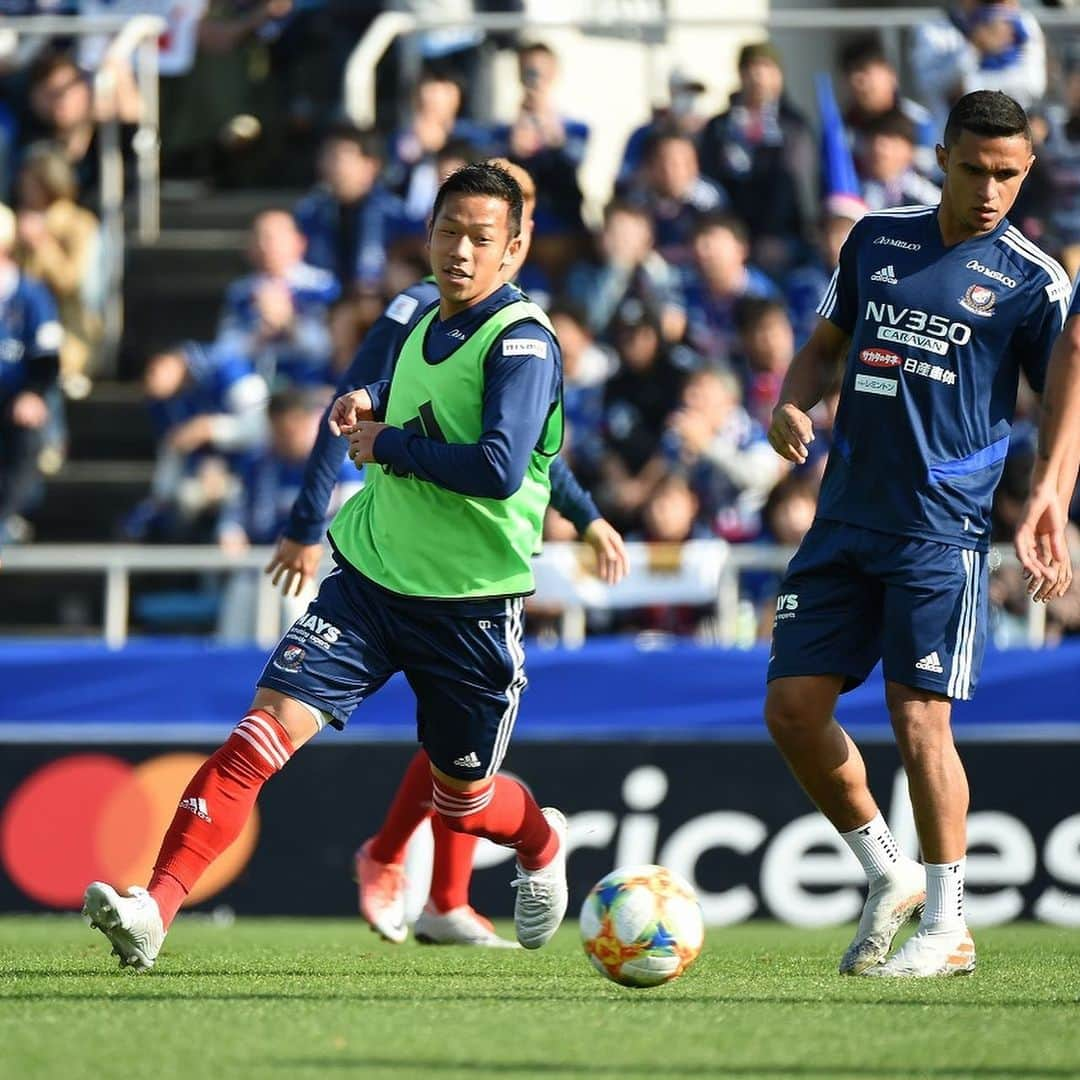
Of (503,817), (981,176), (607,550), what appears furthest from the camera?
(607,550)

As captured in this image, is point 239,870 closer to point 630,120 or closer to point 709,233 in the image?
point 709,233

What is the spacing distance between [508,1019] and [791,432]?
2.04 m

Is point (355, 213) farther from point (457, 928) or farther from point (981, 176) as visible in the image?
point (981, 176)

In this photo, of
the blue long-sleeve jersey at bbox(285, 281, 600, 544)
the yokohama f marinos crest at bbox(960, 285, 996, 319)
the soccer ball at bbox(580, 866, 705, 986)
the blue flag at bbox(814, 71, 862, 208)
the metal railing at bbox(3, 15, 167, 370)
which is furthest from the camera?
the metal railing at bbox(3, 15, 167, 370)

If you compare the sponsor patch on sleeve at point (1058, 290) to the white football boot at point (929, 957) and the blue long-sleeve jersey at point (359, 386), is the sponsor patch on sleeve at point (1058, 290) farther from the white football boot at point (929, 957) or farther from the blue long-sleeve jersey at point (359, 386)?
the white football boot at point (929, 957)

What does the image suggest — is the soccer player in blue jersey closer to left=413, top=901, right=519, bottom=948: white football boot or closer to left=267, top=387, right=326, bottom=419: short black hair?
left=413, top=901, right=519, bottom=948: white football boot

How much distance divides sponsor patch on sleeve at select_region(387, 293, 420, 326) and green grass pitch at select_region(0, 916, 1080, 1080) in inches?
83.4

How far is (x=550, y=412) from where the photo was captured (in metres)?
6.95

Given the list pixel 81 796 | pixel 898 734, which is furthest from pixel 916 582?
pixel 81 796

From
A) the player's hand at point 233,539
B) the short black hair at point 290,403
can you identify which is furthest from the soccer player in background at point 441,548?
the player's hand at point 233,539

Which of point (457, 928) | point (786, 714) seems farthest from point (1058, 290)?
point (457, 928)

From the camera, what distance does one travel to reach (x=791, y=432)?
6723 millimetres

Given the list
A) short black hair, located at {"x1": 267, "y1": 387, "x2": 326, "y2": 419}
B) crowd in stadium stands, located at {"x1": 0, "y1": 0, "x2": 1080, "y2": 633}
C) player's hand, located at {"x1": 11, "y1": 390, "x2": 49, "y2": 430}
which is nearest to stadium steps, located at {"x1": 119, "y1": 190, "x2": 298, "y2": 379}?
crowd in stadium stands, located at {"x1": 0, "y1": 0, "x2": 1080, "y2": 633}

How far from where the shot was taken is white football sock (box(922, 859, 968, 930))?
6.76m
